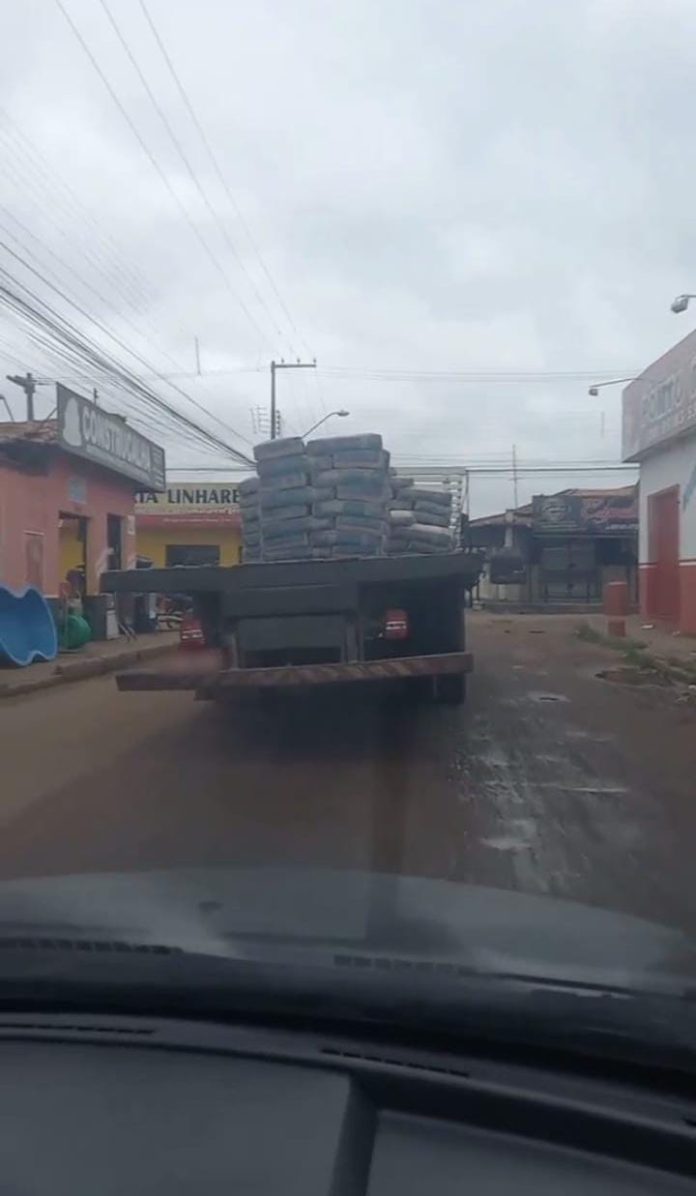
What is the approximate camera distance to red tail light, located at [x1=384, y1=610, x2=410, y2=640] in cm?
1036

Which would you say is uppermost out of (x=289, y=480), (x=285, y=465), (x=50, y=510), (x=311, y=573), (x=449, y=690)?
(x=50, y=510)

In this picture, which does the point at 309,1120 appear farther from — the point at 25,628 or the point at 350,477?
the point at 25,628

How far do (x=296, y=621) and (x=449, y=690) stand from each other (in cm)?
253

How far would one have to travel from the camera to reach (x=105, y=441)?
2595 centimetres

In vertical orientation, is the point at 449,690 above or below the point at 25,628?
below

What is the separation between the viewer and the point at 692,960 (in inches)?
105

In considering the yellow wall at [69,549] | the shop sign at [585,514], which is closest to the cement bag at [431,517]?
the yellow wall at [69,549]

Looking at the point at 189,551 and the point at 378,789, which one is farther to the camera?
the point at 189,551

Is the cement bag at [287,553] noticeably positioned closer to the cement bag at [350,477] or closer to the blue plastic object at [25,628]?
the cement bag at [350,477]

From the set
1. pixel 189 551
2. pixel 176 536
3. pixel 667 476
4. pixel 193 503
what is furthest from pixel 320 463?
pixel 193 503

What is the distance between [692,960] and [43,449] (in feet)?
71.4

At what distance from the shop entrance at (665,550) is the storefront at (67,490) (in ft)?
36.2

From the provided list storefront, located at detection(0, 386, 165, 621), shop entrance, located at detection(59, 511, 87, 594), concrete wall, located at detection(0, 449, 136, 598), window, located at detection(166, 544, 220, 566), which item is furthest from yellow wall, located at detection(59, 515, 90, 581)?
window, located at detection(166, 544, 220, 566)

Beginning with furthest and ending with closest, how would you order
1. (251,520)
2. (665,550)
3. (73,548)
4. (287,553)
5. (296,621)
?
(73,548), (665,550), (251,520), (287,553), (296,621)
